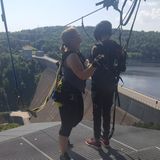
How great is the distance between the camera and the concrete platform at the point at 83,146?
211 inches

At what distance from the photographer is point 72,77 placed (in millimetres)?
4668

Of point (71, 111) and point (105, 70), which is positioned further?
point (105, 70)

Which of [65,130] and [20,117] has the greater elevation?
[65,130]

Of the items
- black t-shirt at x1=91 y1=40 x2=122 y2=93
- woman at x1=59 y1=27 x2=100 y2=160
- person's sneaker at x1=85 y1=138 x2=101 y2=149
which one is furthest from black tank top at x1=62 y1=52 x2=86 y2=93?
person's sneaker at x1=85 y1=138 x2=101 y2=149

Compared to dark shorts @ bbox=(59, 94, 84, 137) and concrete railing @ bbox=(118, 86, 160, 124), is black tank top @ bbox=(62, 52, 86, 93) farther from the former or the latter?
Result: concrete railing @ bbox=(118, 86, 160, 124)

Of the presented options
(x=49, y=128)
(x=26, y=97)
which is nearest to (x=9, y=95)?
(x=26, y=97)

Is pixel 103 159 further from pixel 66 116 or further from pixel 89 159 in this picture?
pixel 66 116

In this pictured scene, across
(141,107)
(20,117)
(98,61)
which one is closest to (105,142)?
(98,61)

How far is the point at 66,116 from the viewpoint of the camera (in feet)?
15.5

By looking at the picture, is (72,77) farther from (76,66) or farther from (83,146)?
(83,146)

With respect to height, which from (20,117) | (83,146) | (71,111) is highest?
(71,111)

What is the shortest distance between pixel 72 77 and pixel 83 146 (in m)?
1.43

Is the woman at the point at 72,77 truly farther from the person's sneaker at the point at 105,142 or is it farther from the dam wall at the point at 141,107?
the dam wall at the point at 141,107

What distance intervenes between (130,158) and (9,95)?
147 feet
